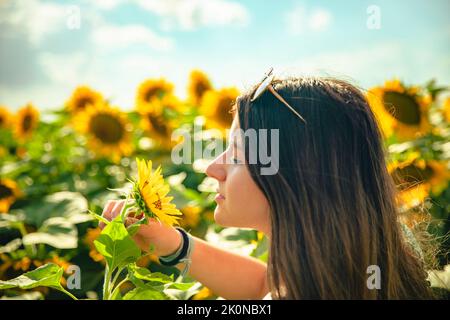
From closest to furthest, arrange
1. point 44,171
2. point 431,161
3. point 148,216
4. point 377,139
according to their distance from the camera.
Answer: point 148,216 → point 377,139 → point 431,161 → point 44,171

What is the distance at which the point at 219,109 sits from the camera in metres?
2.51

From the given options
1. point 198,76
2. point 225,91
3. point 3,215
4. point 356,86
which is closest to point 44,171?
point 3,215

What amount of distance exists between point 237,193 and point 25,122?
2.25 metres

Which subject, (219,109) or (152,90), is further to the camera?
(152,90)

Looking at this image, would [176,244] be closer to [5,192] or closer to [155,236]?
[155,236]

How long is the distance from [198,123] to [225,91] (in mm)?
230

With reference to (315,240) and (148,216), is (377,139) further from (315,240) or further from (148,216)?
(148,216)

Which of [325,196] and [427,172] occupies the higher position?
[325,196]

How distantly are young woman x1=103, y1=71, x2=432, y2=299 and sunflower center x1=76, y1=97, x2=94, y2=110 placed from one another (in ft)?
5.88

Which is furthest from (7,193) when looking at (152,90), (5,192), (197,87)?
(197,87)

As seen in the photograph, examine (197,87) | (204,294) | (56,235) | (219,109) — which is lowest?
(204,294)

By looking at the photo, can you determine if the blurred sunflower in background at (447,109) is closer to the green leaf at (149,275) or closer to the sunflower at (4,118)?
the green leaf at (149,275)

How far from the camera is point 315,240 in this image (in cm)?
97

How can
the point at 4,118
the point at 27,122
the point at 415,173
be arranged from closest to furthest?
the point at 415,173
the point at 27,122
the point at 4,118
